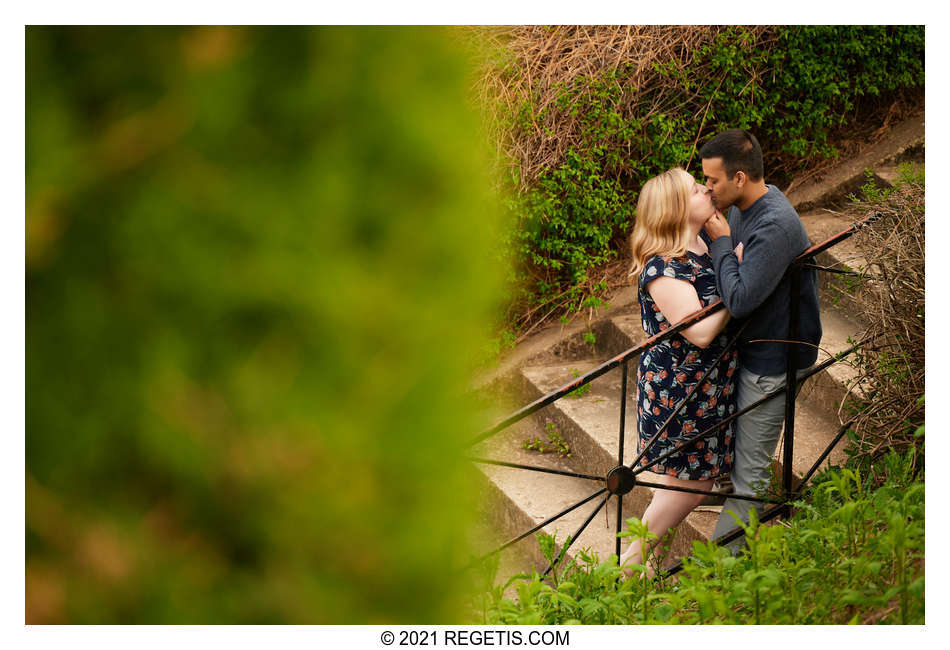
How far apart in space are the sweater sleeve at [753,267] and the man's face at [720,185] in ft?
0.55

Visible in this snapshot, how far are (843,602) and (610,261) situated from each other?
3444 mm

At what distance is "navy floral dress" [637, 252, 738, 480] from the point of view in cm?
289

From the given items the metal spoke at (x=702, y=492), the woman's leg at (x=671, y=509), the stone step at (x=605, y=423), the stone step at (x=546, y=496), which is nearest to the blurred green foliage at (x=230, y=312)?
the metal spoke at (x=702, y=492)

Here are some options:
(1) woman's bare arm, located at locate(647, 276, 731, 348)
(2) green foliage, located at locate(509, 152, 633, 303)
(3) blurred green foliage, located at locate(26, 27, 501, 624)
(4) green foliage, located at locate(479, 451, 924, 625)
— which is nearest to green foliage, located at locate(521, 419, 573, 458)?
(2) green foliage, located at locate(509, 152, 633, 303)

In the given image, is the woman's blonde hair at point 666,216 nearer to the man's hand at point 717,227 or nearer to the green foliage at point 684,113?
the man's hand at point 717,227

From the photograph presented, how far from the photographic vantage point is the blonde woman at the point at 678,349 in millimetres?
2820

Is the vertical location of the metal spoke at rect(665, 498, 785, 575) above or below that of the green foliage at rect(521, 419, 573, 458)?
below

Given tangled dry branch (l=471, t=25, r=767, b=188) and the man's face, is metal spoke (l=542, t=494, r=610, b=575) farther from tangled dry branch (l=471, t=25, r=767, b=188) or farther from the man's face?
tangled dry branch (l=471, t=25, r=767, b=188)

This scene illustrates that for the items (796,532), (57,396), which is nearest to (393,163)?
(57,396)

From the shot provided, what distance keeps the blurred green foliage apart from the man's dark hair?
7.43 feet

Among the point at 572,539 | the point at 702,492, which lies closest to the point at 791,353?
the point at 702,492

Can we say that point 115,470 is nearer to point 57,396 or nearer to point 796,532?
point 57,396

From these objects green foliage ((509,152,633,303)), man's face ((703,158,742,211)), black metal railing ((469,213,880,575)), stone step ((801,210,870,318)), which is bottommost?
black metal railing ((469,213,880,575))

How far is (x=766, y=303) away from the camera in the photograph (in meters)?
2.87
